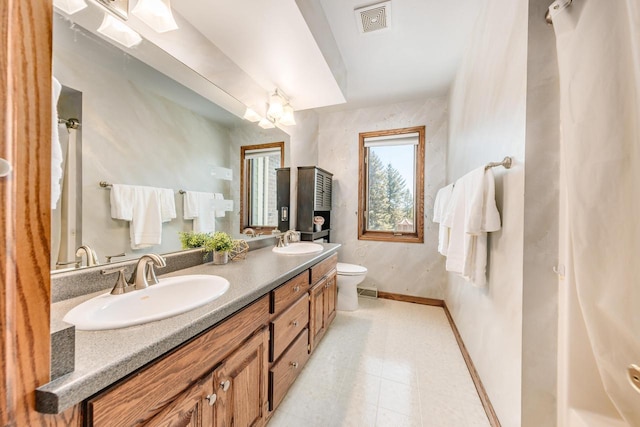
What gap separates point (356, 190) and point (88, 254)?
102 inches

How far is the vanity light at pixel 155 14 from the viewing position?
3.62 feet

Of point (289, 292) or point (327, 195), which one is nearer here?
point (289, 292)

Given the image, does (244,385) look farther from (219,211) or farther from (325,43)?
(325,43)

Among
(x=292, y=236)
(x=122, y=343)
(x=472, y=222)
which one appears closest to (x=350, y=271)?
(x=292, y=236)

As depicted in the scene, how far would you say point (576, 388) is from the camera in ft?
2.81

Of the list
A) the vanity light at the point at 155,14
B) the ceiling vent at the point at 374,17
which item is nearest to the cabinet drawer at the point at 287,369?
the vanity light at the point at 155,14

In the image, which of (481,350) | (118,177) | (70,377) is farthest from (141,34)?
(481,350)

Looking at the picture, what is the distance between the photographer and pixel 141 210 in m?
1.18

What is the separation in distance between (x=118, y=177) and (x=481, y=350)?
2217mm

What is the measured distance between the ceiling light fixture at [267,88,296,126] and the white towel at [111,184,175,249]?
1.20m

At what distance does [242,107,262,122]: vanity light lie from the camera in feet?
6.19

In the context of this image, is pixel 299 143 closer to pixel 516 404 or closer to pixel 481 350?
pixel 481 350

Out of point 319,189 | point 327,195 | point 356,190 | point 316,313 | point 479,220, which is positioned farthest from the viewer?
point 356,190

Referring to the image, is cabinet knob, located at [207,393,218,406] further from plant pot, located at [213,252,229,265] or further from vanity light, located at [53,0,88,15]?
vanity light, located at [53,0,88,15]
